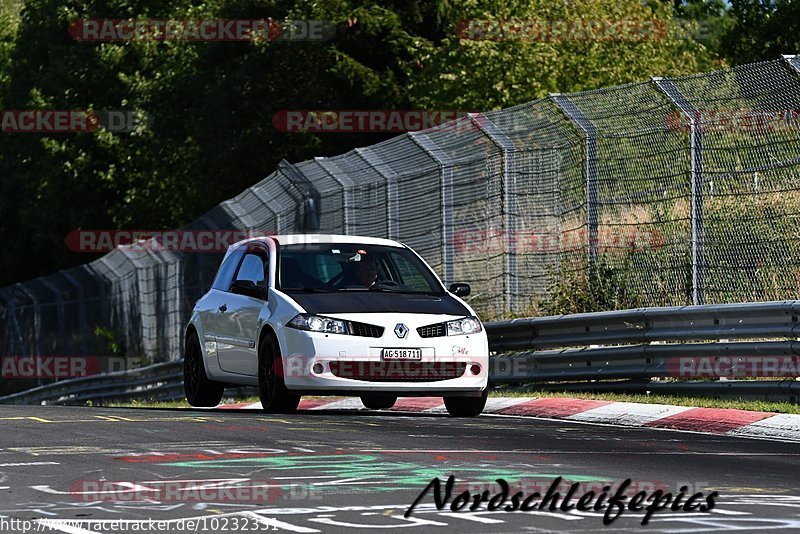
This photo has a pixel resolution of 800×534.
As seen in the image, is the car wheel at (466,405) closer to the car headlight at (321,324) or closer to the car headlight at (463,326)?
the car headlight at (463,326)

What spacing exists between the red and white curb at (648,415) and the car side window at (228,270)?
207 centimetres

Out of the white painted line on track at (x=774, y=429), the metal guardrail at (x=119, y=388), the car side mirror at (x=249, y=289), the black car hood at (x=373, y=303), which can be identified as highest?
the car side mirror at (x=249, y=289)

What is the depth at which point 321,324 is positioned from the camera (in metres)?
14.1

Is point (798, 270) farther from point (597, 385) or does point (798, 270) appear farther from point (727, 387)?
point (597, 385)

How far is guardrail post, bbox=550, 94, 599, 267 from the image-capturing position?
17.2 meters

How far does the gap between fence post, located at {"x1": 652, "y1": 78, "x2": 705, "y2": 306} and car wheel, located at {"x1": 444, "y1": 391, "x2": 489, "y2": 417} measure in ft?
7.87

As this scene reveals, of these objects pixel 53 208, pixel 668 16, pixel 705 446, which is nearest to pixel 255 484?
pixel 705 446

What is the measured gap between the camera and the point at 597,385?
16.2 metres

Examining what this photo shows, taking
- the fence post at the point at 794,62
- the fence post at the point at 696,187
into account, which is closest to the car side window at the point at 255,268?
the fence post at the point at 696,187

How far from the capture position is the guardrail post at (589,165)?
679 inches

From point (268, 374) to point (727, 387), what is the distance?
4007 millimetres

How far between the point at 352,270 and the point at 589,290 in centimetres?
339

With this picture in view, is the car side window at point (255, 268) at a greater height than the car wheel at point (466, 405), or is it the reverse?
the car side window at point (255, 268)

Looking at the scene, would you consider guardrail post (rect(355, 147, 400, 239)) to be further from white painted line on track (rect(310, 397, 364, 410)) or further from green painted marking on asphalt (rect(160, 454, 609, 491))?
green painted marking on asphalt (rect(160, 454, 609, 491))
